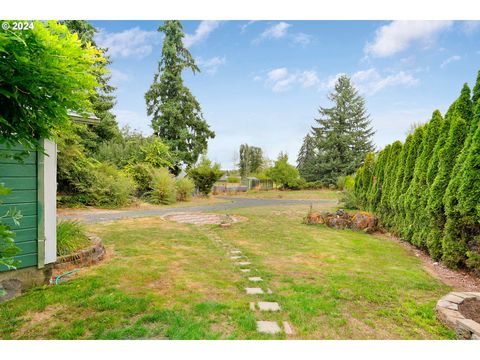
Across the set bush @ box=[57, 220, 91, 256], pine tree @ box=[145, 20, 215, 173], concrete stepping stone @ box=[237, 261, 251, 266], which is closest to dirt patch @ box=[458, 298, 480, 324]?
concrete stepping stone @ box=[237, 261, 251, 266]

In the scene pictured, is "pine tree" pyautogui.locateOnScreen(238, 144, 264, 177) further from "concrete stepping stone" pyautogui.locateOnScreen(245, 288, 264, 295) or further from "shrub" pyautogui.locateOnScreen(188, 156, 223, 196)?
"concrete stepping stone" pyautogui.locateOnScreen(245, 288, 264, 295)

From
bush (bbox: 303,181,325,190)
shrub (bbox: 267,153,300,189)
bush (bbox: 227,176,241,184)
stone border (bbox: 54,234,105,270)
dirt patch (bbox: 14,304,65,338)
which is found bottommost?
dirt patch (bbox: 14,304,65,338)

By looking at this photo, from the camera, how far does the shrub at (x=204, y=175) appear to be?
18.3 metres

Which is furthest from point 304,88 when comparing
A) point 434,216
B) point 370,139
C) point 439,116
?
point 370,139

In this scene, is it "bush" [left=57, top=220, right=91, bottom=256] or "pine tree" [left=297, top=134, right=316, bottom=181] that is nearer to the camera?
"bush" [left=57, top=220, right=91, bottom=256]

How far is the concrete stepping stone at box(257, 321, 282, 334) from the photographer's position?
7.39 feet

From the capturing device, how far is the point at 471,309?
8.36 feet

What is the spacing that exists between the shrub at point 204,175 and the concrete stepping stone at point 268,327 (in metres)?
A: 16.2

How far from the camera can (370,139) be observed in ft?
101

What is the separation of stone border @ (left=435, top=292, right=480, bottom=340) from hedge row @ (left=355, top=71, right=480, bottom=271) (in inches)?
61.0

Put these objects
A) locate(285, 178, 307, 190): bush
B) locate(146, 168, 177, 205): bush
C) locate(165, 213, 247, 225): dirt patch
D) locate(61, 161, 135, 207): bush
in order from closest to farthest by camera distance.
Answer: locate(165, 213, 247, 225): dirt patch
locate(61, 161, 135, 207): bush
locate(146, 168, 177, 205): bush
locate(285, 178, 307, 190): bush

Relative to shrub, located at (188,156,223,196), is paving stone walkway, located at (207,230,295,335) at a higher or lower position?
lower

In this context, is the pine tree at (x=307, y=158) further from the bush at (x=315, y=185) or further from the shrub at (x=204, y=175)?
the shrub at (x=204, y=175)
